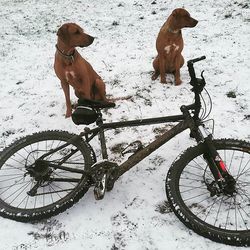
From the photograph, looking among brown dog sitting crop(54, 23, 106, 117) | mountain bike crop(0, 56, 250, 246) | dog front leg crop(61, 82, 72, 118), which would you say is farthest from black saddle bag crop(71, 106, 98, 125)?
dog front leg crop(61, 82, 72, 118)

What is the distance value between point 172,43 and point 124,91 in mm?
1207

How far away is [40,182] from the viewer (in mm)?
3545

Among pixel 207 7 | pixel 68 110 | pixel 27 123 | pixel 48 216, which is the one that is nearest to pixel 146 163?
pixel 48 216

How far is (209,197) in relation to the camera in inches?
140

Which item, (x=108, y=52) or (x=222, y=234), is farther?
(x=108, y=52)

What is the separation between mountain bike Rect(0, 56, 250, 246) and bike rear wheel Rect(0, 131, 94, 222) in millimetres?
10

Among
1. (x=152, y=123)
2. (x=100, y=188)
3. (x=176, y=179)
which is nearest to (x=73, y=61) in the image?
(x=152, y=123)

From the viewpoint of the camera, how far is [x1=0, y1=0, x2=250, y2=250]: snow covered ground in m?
3.31

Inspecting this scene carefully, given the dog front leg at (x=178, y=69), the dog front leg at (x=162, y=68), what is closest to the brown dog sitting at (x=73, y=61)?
the dog front leg at (x=162, y=68)

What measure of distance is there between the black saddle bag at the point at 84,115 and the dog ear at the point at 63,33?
5.29 feet

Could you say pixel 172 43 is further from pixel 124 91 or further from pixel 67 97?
pixel 67 97

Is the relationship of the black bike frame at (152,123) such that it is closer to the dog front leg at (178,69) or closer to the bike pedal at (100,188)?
the bike pedal at (100,188)

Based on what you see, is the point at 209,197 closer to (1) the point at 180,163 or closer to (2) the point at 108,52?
(1) the point at 180,163

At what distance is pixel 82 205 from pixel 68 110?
202cm
